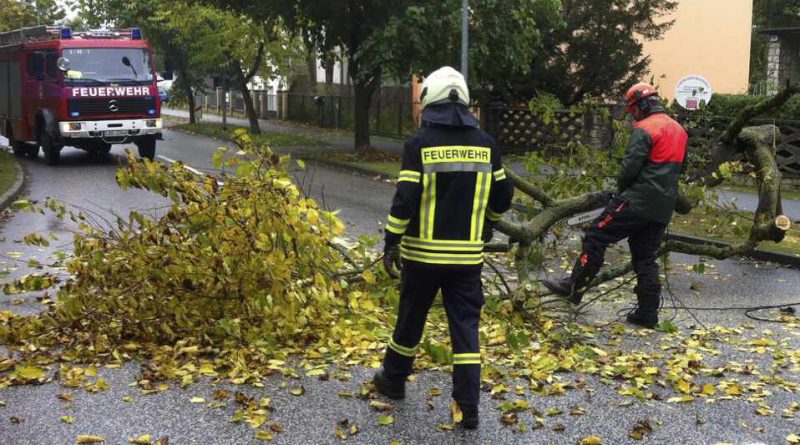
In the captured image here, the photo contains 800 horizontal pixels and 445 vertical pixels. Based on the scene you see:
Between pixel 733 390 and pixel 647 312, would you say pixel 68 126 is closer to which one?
pixel 647 312

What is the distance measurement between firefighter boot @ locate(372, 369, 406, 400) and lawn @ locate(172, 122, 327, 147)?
17.7 meters

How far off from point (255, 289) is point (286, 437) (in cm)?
151

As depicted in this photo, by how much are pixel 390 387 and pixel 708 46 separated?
26.6 meters

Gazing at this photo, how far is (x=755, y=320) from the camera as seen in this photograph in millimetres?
6961

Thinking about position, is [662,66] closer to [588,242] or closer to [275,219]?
[588,242]

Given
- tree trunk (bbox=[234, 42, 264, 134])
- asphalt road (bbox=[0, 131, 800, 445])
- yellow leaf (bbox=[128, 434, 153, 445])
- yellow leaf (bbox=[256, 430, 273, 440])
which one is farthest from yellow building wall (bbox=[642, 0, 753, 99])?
yellow leaf (bbox=[128, 434, 153, 445])

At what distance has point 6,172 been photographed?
53.3 feet

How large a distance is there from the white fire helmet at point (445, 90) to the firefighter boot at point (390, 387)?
1518 millimetres

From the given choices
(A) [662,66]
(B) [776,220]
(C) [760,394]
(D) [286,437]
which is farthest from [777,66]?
(D) [286,437]

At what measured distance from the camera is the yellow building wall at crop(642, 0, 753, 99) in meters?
28.2

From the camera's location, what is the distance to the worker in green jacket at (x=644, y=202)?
255 inches

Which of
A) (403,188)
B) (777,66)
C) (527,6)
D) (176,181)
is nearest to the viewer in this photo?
(403,188)

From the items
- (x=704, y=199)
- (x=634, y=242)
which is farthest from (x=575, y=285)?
(x=704, y=199)

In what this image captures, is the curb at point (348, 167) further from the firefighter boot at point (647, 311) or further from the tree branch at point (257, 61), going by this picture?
the firefighter boot at point (647, 311)
